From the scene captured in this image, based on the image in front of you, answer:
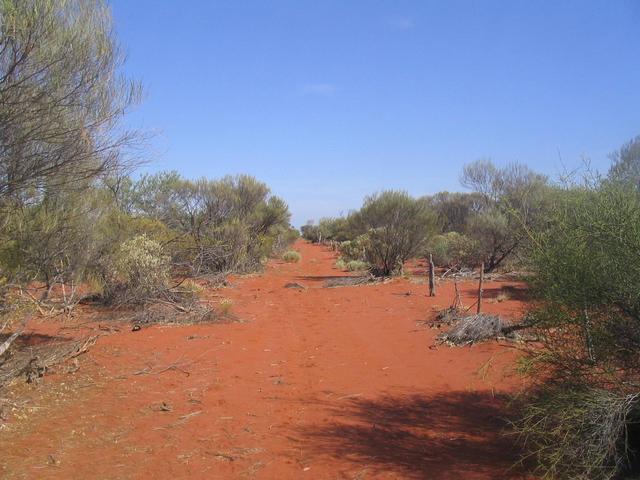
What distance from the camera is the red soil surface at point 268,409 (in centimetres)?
531

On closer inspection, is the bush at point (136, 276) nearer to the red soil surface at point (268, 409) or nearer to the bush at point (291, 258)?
A: the red soil surface at point (268, 409)

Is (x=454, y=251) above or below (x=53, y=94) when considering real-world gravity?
below

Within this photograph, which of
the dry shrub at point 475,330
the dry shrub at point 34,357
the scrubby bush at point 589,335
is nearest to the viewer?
the scrubby bush at point 589,335

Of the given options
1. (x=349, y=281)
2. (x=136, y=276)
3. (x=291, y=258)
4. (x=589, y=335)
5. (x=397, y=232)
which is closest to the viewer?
(x=589, y=335)

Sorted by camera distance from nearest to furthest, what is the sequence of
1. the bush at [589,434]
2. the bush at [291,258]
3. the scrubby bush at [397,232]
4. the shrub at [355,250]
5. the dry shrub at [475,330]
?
the bush at [589,434] < the dry shrub at [475,330] < the scrubby bush at [397,232] < the shrub at [355,250] < the bush at [291,258]

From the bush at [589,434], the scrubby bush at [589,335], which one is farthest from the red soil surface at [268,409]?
the scrubby bush at [589,335]

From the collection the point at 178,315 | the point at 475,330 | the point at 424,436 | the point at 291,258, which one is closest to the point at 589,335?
the point at 424,436

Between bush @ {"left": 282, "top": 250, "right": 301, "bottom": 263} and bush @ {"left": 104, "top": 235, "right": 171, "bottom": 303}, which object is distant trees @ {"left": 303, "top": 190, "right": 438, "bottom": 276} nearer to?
bush @ {"left": 104, "top": 235, "right": 171, "bottom": 303}

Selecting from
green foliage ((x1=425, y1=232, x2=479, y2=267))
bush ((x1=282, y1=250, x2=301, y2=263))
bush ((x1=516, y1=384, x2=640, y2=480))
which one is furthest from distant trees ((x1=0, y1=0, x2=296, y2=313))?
bush ((x1=282, y1=250, x2=301, y2=263))

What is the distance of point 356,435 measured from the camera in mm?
6160

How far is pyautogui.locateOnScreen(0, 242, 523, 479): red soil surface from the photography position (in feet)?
17.4

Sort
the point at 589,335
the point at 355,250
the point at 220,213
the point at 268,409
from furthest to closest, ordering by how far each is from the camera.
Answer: the point at 355,250
the point at 220,213
the point at 268,409
the point at 589,335

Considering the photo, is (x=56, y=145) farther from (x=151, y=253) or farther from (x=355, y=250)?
(x=355, y=250)

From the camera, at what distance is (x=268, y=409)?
7.27 metres
